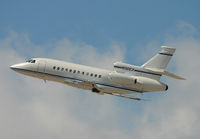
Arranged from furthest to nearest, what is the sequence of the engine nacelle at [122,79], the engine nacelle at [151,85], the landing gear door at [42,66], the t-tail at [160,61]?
the landing gear door at [42,66]
the t-tail at [160,61]
the engine nacelle at [122,79]
the engine nacelle at [151,85]

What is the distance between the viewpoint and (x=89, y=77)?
58.5 meters

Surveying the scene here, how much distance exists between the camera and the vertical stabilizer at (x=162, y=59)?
57.4 m

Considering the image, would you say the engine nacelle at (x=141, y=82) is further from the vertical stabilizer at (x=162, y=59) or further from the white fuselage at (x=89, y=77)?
the vertical stabilizer at (x=162, y=59)

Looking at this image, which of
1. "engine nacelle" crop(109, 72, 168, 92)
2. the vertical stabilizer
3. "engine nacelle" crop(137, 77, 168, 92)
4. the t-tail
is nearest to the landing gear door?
"engine nacelle" crop(109, 72, 168, 92)

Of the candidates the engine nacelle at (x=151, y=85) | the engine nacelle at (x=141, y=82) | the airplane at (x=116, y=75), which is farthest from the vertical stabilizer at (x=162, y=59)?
the engine nacelle at (x=151, y=85)

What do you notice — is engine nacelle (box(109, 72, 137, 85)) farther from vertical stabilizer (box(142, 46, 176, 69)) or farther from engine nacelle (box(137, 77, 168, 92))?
vertical stabilizer (box(142, 46, 176, 69))

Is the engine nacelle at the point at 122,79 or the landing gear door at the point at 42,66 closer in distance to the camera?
the engine nacelle at the point at 122,79

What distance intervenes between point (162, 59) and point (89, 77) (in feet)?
31.4

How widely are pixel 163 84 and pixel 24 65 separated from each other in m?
19.2

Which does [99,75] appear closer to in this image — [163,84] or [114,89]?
[114,89]

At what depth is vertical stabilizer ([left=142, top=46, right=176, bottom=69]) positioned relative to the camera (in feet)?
188

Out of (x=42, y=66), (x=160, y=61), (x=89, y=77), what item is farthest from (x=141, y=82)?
(x=42, y=66)

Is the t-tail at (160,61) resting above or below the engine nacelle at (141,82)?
above

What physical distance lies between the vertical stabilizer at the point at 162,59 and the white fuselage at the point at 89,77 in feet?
5.37
